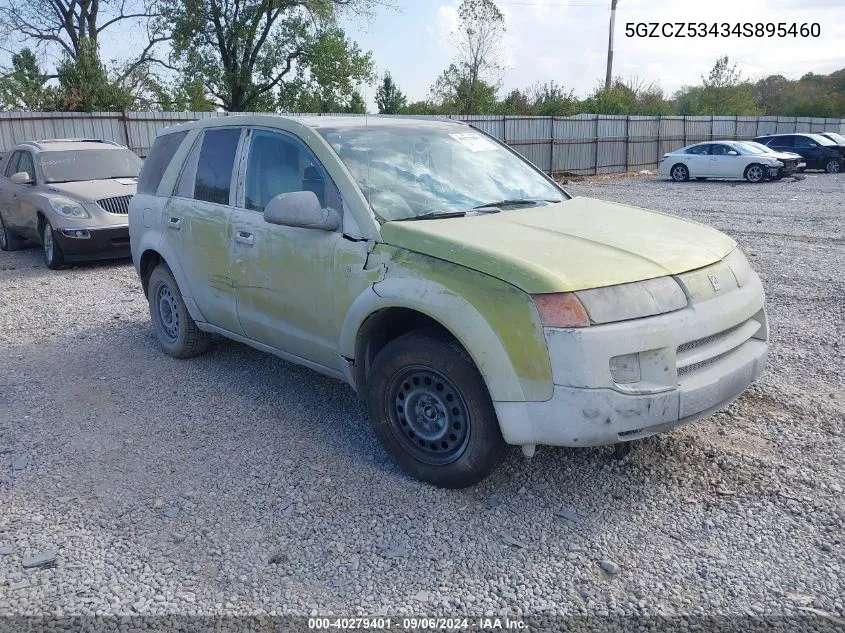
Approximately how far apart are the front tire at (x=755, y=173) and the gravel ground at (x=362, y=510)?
63.3 feet

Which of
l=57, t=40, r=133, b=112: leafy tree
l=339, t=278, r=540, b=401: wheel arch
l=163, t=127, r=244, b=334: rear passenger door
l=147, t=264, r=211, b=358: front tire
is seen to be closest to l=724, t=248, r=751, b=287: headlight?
l=339, t=278, r=540, b=401: wheel arch

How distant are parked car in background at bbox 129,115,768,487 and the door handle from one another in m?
0.01

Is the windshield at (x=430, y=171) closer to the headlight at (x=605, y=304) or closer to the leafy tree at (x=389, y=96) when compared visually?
the headlight at (x=605, y=304)

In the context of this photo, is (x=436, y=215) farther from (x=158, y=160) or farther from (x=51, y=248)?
(x=51, y=248)

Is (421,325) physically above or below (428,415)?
above

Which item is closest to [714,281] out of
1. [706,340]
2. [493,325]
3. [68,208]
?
[706,340]

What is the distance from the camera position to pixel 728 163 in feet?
77.3

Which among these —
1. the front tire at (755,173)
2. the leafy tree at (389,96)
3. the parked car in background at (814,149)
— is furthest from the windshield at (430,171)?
the leafy tree at (389,96)

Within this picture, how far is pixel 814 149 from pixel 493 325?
27.0 m

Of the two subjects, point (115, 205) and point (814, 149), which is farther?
point (814, 149)

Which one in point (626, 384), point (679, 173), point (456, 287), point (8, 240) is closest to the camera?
point (626, 384)

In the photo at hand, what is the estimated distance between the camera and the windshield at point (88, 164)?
35.1ft

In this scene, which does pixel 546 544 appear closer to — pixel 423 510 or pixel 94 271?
pixel 423 510

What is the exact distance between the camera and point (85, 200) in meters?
10.1
